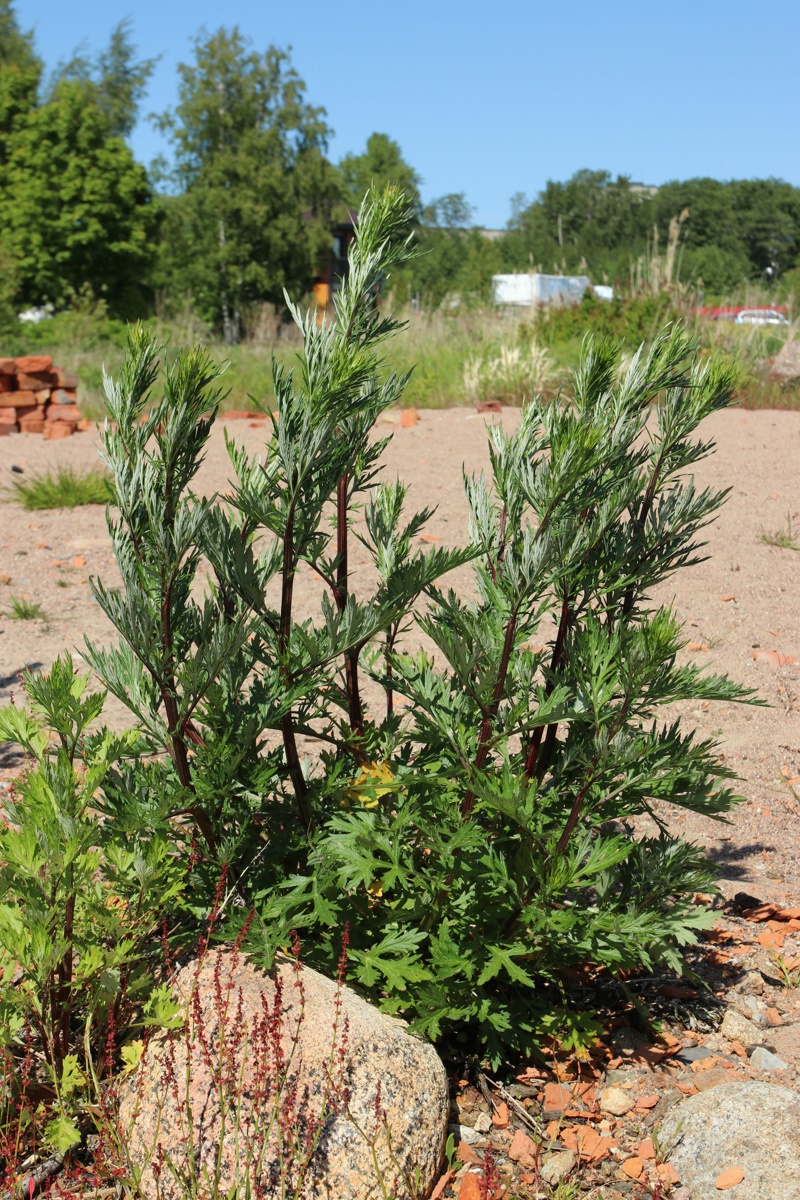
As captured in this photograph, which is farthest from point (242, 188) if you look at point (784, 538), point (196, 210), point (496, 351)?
point (784, 538)

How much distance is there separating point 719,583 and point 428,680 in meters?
4.12

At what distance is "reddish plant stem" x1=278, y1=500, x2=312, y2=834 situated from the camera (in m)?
2.00

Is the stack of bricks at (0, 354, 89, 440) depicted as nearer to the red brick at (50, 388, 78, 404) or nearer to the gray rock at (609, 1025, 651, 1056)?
the red brick at (50, 388, 78, 404)

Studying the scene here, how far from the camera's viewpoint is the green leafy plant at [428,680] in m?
1.97

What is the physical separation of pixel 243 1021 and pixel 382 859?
41 cm

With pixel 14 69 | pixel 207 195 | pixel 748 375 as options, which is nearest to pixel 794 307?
pixel 748 375

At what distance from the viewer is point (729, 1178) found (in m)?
1.97

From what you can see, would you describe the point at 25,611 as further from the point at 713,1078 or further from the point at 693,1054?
the point at 713,1078

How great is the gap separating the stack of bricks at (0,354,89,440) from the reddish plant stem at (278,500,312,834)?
32.9ft

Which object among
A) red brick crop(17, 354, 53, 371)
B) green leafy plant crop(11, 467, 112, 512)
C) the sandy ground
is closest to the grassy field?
red brick crop(17, 354, 53, 371)

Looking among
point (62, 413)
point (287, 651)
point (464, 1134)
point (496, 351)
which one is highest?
point (496, 351)

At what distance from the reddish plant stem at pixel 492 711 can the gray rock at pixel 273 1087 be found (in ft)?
1.50

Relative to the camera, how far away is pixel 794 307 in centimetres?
1644

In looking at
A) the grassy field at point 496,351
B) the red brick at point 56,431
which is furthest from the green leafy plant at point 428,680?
the red brick at point 56,431
